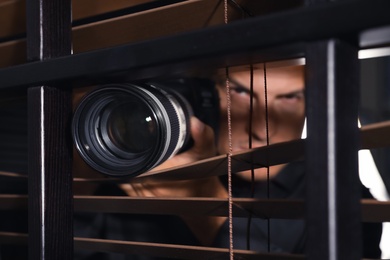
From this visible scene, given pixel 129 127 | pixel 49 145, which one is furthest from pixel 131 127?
pixel 49 145

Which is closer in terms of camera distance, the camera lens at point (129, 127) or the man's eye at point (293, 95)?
the camera lens at point (129, 127)

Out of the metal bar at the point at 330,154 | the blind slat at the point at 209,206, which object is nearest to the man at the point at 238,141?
the blind slat at the point at 209,206

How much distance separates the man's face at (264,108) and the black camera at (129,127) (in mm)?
227

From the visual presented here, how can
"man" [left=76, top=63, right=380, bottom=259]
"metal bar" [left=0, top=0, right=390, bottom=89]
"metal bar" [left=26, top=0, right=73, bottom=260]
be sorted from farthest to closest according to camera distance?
"man" [left=76, top=63, right=380, bottom=259] < "metal bar" [left=26, top=0, right=73, bottom=260] < "metal bar" [left=0, top=0, right=390, bottom=89]

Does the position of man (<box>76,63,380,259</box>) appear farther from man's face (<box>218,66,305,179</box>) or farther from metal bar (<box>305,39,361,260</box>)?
metal bar (<box>305,39,361,260</box>)

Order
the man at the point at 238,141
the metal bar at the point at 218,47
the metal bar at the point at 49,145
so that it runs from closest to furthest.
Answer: the metal bar at the point at 218,47
the metal bar at the point at 49,145
the man at the point at 238,141

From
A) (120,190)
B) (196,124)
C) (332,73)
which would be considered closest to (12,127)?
(120,190)

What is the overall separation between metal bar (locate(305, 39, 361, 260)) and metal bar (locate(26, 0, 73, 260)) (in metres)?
0.30

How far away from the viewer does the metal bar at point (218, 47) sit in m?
0.40

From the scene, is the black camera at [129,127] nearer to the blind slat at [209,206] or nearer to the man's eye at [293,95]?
the blind slat at [209,206]

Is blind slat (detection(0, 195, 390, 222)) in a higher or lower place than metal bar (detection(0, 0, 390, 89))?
lower

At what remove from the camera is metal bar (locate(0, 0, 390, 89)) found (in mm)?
401

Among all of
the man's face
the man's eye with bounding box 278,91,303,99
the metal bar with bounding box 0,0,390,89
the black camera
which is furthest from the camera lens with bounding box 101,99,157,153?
the man's eye with bounding box 278,91,303,99

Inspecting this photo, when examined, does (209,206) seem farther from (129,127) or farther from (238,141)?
(238,141)
